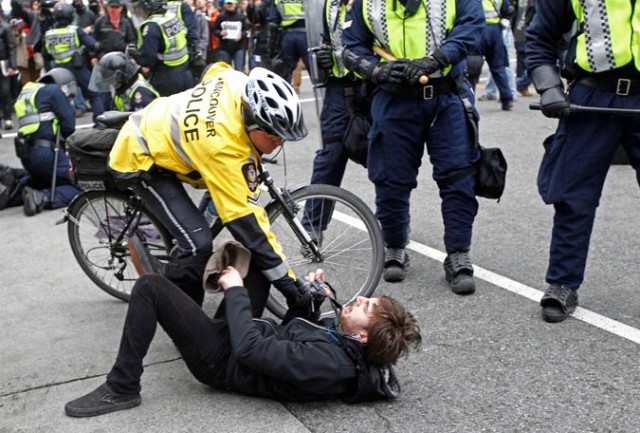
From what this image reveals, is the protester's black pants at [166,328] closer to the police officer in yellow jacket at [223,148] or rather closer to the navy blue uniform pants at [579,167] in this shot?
the police officer in yellow jacket at [223,148]

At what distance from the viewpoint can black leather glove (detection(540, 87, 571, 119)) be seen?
4.29 meters

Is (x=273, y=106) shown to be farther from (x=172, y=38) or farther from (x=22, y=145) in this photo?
(x=172, y=38)

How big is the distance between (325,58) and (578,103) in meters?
2.01

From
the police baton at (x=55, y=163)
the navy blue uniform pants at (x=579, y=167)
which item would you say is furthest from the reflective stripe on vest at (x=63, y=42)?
the navy blue uniform pants at (x=579, y=167)

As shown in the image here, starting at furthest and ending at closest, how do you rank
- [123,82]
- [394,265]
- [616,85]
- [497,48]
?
[497,48] → [123,82] → [394,265] → [616,85]

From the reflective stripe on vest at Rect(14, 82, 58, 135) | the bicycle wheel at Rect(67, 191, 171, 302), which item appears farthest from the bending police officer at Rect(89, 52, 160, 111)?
the bicycle wheel at Rect(67, 191, 171, 302)

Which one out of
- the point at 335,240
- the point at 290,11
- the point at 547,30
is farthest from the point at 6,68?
the point at 547,30

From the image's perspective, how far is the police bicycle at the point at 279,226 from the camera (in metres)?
4.66

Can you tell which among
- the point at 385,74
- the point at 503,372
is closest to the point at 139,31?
the point at 385,74

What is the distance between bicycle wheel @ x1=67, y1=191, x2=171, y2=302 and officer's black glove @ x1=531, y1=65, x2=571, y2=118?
2.03m

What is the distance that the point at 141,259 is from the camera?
4.42 metres

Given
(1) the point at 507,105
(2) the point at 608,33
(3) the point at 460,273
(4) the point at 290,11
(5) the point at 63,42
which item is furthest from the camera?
(5) the point at 63,42

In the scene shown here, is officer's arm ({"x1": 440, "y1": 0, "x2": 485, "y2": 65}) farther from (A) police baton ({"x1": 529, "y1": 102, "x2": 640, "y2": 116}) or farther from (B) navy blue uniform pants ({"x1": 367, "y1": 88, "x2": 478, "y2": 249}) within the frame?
(A) police baton ({"x1": 529, "y1": 102, "x2": 640, "y2": 116})

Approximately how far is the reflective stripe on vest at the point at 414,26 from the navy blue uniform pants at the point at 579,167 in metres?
0.79
